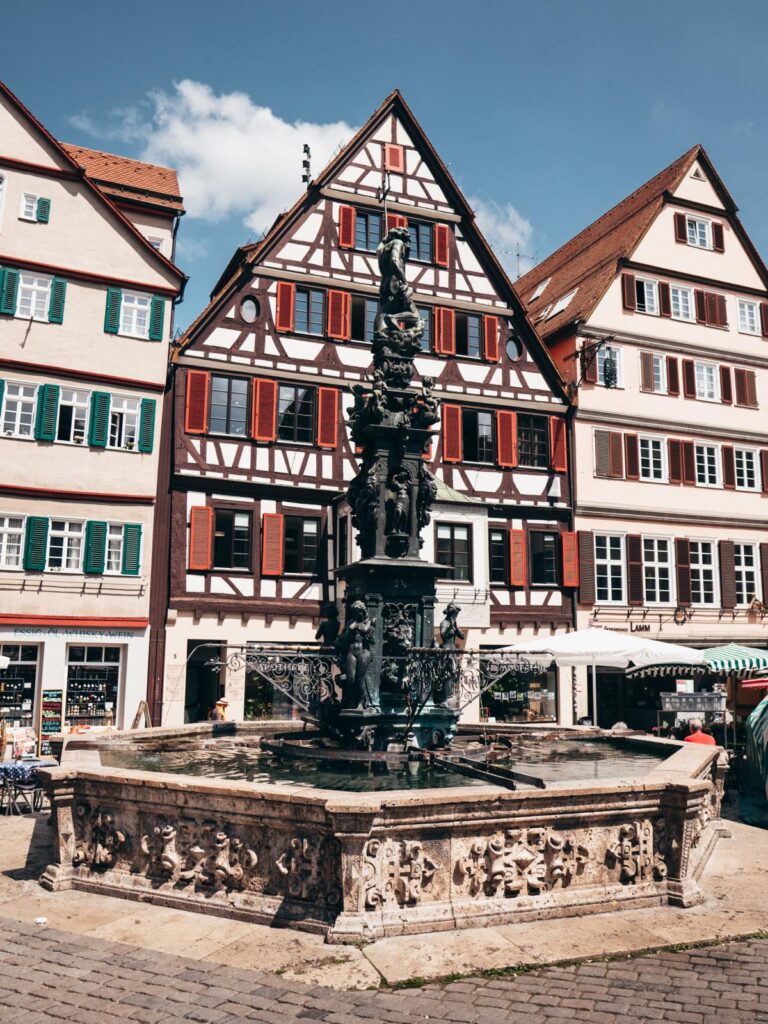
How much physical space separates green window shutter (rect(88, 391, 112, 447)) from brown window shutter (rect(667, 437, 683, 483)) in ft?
54.5

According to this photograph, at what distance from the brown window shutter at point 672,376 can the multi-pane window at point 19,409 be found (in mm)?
18559

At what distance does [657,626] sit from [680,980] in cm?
2212

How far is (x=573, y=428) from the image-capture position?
26953mm

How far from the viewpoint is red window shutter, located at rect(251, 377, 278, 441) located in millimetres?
23234

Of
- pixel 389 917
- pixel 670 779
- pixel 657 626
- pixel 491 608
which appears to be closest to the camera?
pixel 389 917

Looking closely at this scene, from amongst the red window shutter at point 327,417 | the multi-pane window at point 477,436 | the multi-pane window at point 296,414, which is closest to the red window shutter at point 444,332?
the multi-pane window at point 477,436

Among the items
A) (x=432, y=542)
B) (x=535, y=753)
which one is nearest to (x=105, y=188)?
(x=432, y=542)

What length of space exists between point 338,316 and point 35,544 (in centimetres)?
986

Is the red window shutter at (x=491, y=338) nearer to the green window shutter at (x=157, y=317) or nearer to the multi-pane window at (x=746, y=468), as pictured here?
the multi-pane window at (x=746, y=468)

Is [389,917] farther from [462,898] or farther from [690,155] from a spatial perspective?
[690,155]

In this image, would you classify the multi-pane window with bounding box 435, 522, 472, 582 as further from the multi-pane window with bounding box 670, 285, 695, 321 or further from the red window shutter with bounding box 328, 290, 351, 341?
the multi-pane window with bounding box 670, 285, 695, 321

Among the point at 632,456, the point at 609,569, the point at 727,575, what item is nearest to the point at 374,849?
the point at 609,569

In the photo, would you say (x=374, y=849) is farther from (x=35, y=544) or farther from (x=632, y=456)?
(x=632, y=456)

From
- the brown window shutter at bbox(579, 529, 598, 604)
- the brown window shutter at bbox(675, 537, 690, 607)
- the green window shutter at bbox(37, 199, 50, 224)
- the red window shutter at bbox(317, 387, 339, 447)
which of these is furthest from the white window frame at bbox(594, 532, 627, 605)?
the green window shutter at bbox(37, 199, 50, 224)
